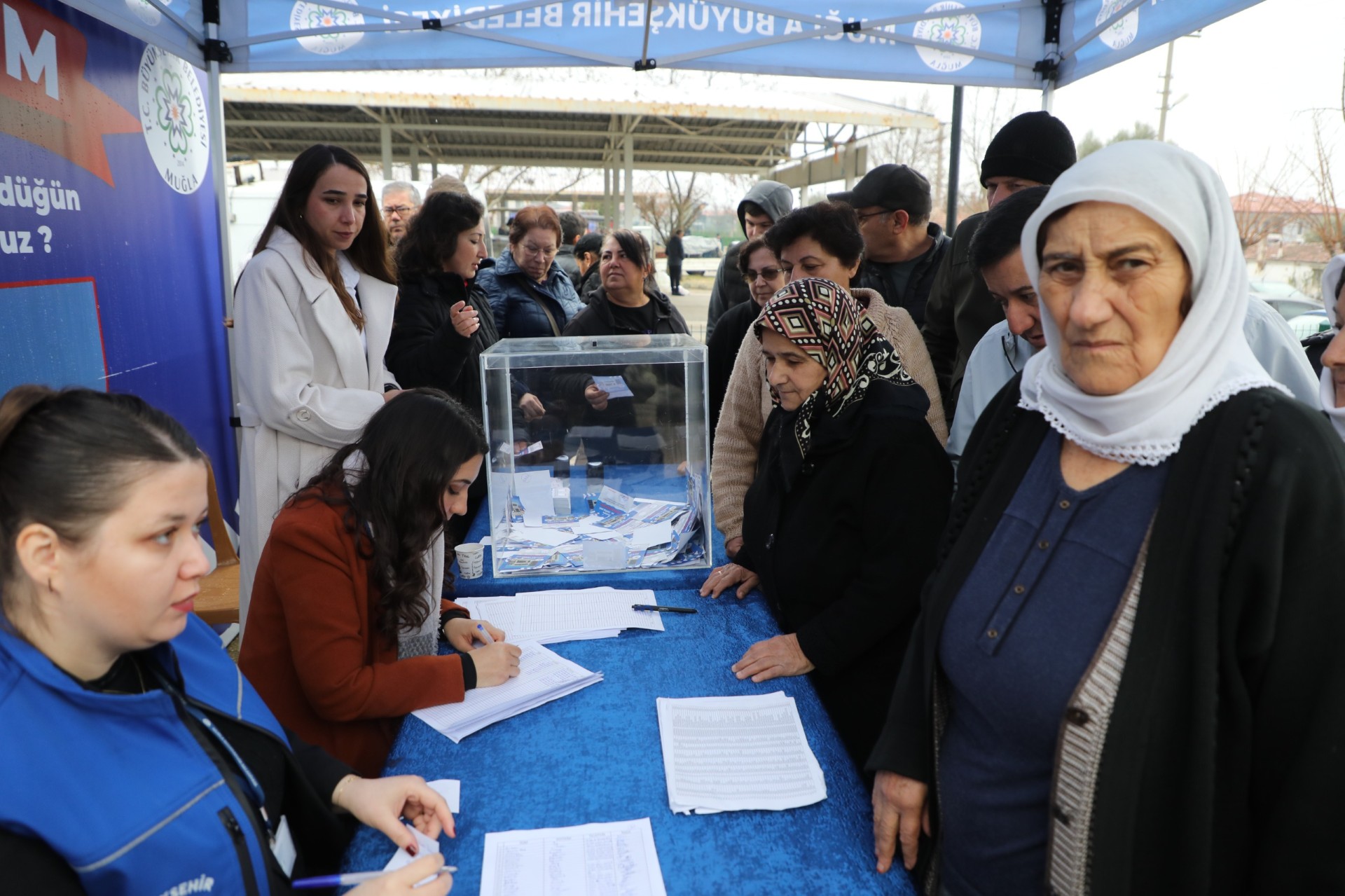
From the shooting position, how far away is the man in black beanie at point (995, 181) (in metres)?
2.65

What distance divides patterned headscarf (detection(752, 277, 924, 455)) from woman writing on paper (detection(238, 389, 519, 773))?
0.74m

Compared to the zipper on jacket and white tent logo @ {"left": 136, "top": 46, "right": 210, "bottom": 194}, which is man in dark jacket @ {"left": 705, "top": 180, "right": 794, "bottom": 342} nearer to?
white tent logo @ {"left": 136, "top": 46, "right": 210, "bottom": 194}

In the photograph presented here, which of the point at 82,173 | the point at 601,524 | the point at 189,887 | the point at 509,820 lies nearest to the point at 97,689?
the point at 189,887

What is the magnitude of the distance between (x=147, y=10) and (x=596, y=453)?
2.38 metres

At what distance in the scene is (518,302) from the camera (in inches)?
168

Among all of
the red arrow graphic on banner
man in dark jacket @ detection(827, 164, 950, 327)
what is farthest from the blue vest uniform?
man in dark jacket @ detection(827, 164, 950, 327)

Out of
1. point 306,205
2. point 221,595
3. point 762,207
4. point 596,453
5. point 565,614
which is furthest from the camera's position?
point 762,207

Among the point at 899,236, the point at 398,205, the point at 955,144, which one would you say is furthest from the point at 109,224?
the point at 955,144

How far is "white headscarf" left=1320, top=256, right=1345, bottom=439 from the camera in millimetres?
1541

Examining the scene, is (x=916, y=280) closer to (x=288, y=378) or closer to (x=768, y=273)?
(x=768, y=273)

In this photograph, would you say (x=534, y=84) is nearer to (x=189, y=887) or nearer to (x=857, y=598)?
(x=857, y=598)

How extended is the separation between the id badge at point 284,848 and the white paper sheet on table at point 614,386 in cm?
146

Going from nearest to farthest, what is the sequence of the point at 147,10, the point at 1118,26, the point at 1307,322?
the point at 147,10 < the point at 1118,26 < the point at 1307,322

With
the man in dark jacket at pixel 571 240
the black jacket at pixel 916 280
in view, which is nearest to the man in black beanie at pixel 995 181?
the black jacket at pixel 916 280
